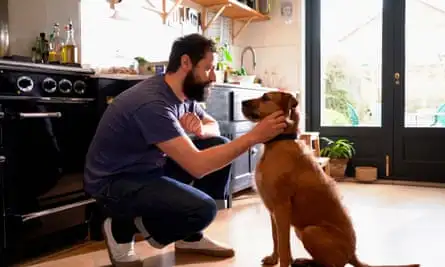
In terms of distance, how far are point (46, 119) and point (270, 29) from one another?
Result: 3.34 meters

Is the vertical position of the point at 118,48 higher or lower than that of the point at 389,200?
higher

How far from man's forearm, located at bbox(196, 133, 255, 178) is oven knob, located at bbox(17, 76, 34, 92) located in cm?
93

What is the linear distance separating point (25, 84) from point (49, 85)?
0.45 ft

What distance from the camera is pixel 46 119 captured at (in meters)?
2.21

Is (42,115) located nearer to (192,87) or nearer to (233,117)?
(192,87)

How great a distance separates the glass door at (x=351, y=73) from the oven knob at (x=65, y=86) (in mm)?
3234

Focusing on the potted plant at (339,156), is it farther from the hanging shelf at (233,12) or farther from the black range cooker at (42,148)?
the black range cooker at (42,148)

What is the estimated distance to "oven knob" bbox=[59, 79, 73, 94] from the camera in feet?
7.55

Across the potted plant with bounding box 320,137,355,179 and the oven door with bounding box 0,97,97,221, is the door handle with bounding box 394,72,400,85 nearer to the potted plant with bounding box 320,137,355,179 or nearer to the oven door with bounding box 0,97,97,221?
the potted plant with bounding box 320,137,355,179

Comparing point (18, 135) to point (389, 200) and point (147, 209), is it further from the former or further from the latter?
point (389, 200)

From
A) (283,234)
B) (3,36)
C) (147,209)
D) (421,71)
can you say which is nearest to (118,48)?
(3,36)

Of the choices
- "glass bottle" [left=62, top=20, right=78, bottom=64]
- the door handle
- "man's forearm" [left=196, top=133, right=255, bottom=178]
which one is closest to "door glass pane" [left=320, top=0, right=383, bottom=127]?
the door handle

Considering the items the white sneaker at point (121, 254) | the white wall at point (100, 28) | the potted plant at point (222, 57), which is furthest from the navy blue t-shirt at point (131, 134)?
the potted plant at point (222, 57)

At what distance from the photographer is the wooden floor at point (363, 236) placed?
7.09 feet
